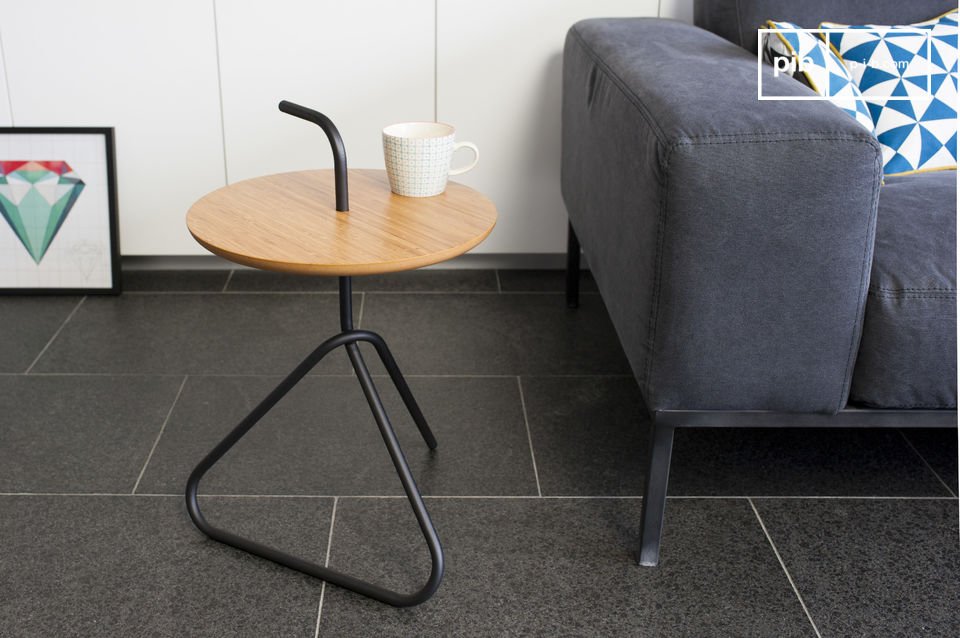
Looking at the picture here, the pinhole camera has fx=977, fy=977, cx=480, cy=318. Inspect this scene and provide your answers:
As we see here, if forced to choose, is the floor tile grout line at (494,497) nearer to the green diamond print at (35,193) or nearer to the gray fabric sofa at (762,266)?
the gray fabric sofa at (762,266)

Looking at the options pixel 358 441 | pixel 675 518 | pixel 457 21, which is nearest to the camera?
pixel 675 518

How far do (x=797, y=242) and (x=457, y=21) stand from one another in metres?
1.21

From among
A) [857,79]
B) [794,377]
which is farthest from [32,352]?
[857,79]

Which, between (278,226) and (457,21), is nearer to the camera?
(278,226)

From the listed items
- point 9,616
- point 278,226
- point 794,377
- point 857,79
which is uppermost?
point 857,79

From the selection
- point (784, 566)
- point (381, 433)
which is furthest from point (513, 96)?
point (784, 566)

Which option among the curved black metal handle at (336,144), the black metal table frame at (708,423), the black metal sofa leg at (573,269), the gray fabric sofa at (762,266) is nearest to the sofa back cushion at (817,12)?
the gray fabric sofa at (762,266)

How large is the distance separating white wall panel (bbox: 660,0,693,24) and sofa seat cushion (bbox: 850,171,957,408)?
101 centimetres

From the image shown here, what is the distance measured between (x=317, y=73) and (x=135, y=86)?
403 millimetres

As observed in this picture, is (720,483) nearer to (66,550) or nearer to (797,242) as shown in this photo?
(797,242)

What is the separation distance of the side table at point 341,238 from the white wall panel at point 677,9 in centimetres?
99

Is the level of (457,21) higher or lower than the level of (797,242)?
higher

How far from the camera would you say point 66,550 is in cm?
137

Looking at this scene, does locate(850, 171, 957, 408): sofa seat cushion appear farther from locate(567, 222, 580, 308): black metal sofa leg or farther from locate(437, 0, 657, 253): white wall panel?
locate(437, 0, 657, 253): white wall panel
